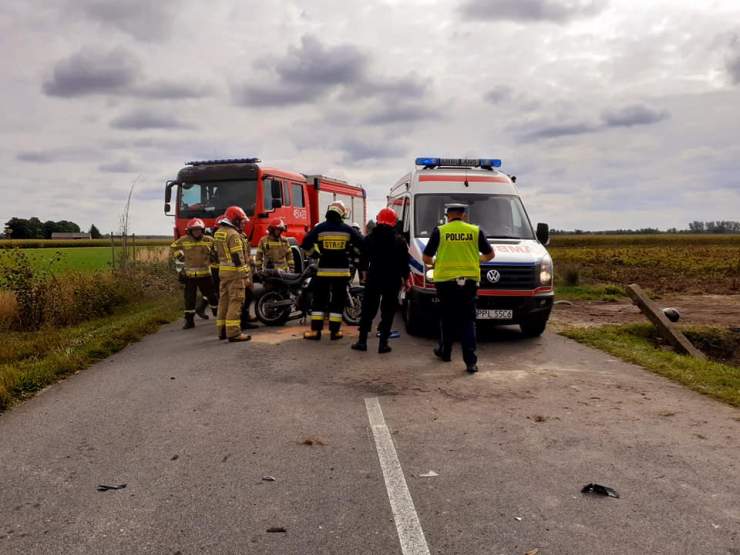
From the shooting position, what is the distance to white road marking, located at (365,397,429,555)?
302cm

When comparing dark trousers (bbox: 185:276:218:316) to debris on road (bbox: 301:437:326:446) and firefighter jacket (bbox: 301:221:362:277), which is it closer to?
firefighter jacket (bbox: 301:221:362:277)

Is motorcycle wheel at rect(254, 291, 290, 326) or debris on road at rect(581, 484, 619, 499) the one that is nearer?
debris on road at rect(581, 484, 619, 499)

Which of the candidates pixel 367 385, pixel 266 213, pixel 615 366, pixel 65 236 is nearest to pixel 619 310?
pixel 615 366

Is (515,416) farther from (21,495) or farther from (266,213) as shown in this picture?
(266,213)

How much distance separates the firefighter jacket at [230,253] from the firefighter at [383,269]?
6.45ft

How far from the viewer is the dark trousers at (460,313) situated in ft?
23.2

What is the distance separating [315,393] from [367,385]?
587mm

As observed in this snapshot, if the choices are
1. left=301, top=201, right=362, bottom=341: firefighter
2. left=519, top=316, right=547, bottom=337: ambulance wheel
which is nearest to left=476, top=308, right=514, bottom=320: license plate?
left=519, top=316, right=547, bottom=337: ambulance wheel

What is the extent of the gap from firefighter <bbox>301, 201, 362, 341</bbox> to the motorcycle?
1.08m

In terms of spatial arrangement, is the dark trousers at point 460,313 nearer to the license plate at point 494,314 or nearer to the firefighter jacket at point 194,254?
the license plate at point 494,314

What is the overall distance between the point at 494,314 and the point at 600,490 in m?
5.32

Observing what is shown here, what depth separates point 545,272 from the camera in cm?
905

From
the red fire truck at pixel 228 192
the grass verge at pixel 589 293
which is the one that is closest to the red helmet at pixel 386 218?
the red fire truck at pixel 228 192

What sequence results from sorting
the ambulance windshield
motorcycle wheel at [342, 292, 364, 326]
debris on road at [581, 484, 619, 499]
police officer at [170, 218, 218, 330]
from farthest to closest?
police officer at [170, 218, 218, 330], motorcycle wheel at [342, 292, 364, 326], the ambulance windshield, debris on road at [581, 484, 619, 499]
